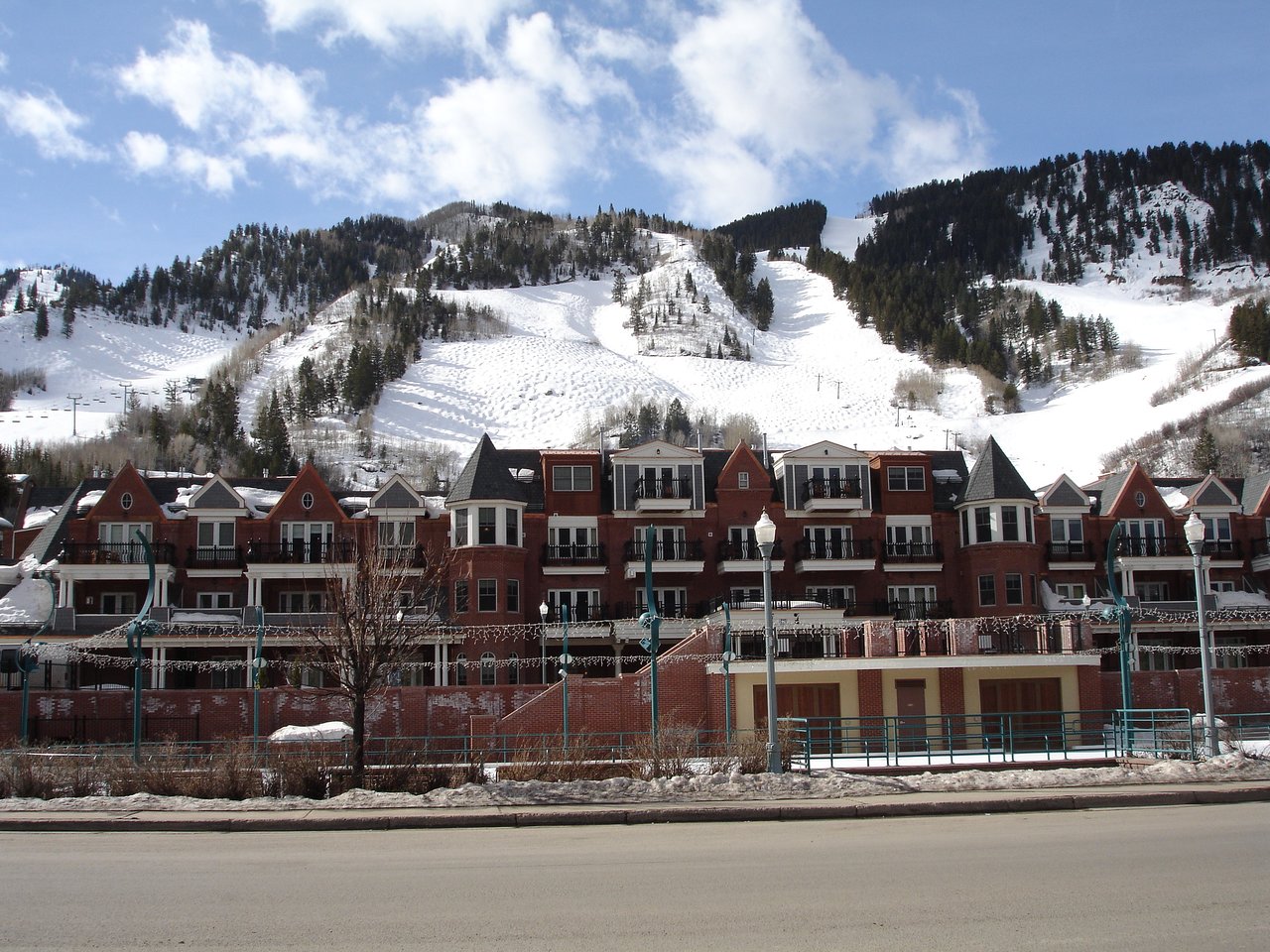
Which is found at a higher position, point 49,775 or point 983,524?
point 983,524

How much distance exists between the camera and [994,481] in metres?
57.0

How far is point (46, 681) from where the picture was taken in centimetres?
4656

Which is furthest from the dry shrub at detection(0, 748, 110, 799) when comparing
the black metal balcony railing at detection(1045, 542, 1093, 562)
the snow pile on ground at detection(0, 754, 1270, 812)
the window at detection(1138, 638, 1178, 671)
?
the black metal balcony railing at detection(1045, 542, 1093, 562)

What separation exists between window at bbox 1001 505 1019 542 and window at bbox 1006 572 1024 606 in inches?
68.1

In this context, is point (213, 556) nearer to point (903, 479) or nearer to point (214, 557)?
point (214, 557)

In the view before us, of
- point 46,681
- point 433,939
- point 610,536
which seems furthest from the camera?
point 610,536

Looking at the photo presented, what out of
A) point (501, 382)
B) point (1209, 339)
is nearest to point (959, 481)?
point (501, 382)

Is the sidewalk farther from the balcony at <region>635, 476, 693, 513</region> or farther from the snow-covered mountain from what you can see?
the snow-covered mountain

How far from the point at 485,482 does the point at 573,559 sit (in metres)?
5.55

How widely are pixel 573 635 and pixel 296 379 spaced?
362 ft

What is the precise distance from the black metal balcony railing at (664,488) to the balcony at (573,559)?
10.9 ft

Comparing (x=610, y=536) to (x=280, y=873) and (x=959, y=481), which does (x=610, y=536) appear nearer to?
(x=959, y=481)

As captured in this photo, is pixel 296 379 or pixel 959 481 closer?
pixel 959 481

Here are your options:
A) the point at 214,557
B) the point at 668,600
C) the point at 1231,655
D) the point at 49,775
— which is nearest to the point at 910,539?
the point at 668,600
